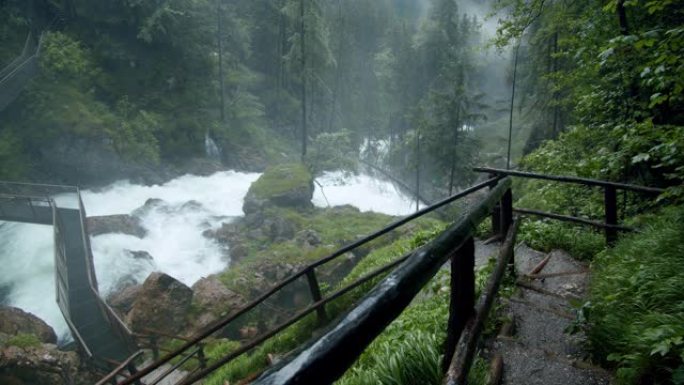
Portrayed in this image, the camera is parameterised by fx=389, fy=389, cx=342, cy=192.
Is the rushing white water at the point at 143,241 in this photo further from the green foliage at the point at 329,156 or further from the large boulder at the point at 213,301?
the large boulder at the point at 213,301

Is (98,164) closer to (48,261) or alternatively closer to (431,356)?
(48,261)

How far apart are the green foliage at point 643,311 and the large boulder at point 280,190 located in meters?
20.8

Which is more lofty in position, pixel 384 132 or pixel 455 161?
pixel 384 132

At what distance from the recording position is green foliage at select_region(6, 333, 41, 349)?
9.95 metres

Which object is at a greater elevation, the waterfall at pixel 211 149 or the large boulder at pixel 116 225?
the waterfall at pixel 211 149

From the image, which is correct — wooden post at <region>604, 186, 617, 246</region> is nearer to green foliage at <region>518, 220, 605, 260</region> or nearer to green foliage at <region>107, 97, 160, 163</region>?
green foliage at <region>518, 220, 605, 260</region>

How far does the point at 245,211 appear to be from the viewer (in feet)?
76.8

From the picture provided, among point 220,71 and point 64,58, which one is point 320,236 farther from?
point 220,71

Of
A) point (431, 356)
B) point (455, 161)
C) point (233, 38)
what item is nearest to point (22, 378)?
point (431, 356)

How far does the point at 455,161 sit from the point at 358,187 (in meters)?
9.52

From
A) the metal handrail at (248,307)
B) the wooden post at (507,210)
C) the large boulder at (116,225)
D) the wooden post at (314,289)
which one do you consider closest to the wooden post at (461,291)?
the metal handrail at (248,307)

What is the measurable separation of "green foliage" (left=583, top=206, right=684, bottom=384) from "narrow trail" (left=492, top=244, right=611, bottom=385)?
242mm

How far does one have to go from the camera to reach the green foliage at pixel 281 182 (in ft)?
80.5

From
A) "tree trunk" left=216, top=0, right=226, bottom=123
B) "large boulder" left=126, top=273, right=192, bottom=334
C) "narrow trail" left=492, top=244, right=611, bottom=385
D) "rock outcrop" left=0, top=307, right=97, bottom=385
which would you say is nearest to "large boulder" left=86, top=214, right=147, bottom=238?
"rock outcrop" left=0, top=307, right=97, bottom=385
